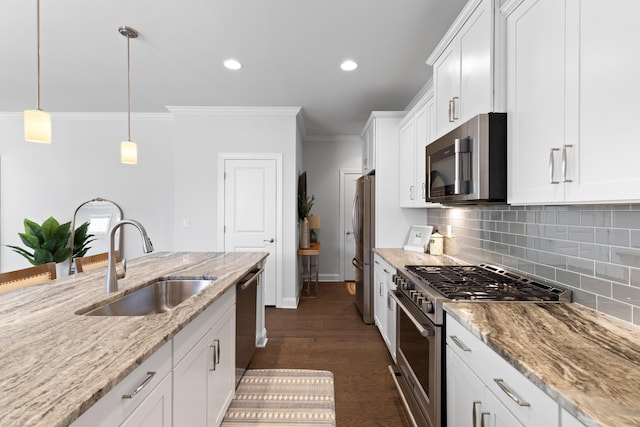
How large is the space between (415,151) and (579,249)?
186 cm

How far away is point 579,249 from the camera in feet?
4.65

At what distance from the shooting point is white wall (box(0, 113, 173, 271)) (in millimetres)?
4535

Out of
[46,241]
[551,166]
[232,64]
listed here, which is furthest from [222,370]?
[46,241]

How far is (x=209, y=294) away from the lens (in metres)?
1.55

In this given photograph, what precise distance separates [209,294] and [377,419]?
1372 mm

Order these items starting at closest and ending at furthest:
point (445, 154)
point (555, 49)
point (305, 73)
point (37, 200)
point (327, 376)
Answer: point (555, 49) → point (445, 154) → point (327, 376) → point (305, 73) → point (37, 200)

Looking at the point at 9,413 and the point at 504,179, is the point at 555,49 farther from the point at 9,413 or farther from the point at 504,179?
the point at 9,413

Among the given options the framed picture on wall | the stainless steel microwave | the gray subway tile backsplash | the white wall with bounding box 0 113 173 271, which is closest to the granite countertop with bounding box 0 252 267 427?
the stainless steel microwave

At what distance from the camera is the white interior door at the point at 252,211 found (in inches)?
168

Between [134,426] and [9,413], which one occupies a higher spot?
[9,413]

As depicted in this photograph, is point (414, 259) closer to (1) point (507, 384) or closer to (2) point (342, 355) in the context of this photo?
(2) point (342, 355)

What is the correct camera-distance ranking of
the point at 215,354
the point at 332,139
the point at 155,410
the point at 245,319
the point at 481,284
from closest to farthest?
1. the point at 155,410
2. the point at 215,354
3. the point at 481,284
4. the point at 245,319
5. the point at 332,139

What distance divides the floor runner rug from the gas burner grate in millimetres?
1105

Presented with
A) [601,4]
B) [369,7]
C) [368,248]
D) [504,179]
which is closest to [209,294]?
[504,179]
